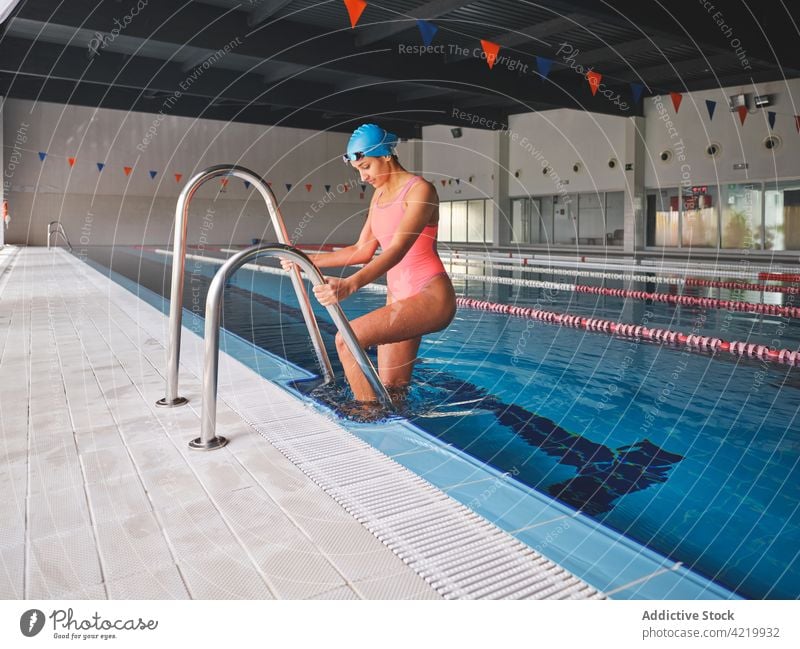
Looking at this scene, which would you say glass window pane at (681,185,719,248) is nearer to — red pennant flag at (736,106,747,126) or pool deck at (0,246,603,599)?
red pennant flag at (736,106,747,126)

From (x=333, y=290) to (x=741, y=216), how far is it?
16.7 metres

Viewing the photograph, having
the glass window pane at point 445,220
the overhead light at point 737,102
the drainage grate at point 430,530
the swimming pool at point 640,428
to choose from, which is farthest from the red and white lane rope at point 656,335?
the glass window pane at point 445,220

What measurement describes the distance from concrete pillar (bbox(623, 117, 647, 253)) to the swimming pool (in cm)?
1266

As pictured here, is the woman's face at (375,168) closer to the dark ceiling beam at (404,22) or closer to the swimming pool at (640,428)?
the swimming pool at (640,428)

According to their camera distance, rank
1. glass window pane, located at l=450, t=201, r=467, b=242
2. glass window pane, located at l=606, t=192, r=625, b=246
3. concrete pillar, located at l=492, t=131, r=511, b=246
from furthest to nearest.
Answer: glass window pane, located at l=450, t=201, r=467, b=242
concrete pillar, located at l=492, t=131, r=511, b=246
glass window pane, located at l=606, t=192, r=625, b=246

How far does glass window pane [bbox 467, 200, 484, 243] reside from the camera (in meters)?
25.2

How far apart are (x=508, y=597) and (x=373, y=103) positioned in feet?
53.9

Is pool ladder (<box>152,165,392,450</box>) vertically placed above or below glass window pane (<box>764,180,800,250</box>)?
below

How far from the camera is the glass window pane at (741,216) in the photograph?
16.3m

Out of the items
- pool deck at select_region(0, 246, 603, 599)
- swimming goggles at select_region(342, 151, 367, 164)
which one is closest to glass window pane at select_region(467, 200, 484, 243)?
swimming goggles at select_region(342, 151, 367, 164)

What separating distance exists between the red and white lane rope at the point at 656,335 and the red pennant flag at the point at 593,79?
7.74m

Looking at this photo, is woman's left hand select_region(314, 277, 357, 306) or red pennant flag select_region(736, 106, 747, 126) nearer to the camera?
woman's left hand select_region(314, 277, 357, 306)
